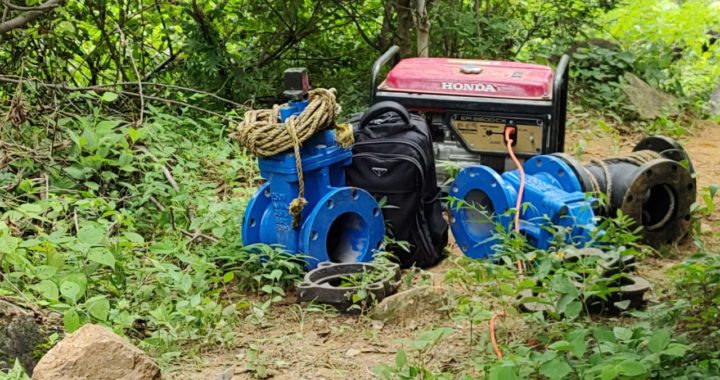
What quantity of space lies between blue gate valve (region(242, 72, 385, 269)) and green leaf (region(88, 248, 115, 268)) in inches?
31.8

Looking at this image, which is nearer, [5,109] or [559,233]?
[559,233]

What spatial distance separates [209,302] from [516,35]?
5200 mm

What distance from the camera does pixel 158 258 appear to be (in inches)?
177

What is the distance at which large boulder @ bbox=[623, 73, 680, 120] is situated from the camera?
8.38 meters

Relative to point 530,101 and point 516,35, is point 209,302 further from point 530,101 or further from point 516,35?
point 516,35

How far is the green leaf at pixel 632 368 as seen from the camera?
275 cm

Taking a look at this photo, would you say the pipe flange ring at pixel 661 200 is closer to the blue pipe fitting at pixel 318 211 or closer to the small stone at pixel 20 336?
the blue pipe fitting at pixel 318 211

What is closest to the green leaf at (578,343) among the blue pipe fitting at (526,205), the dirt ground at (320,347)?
the dirt ground at (320,347)

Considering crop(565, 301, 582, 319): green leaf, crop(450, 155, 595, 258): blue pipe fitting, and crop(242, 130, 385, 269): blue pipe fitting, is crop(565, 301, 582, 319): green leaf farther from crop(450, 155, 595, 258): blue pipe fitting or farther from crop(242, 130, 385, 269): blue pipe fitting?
crop(242, 130, 385, 269): blue pipe fitting

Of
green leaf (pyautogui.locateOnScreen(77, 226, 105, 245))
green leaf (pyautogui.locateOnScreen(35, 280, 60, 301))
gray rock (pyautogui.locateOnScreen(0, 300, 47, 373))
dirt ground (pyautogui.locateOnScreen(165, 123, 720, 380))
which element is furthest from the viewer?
green leaf (pyautogui.locateOnScreen(77, 226, 105, 245))

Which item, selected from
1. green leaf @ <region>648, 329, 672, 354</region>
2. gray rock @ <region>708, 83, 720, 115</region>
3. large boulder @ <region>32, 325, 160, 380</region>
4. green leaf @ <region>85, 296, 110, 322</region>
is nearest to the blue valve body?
green leaf @ <region>85, 296, 110, 322</region>

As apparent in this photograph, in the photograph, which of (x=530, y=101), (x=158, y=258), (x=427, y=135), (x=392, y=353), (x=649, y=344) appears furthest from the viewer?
(x=530, y=101)

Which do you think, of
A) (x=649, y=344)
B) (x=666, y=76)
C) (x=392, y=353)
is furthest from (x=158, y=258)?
(x=666, y=76)

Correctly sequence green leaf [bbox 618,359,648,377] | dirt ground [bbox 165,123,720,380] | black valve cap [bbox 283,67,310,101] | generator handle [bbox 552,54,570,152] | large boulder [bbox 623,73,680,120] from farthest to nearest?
large boulder [bbox 623,73,680,120]
generator handle [bbox 552,54,570,152]
black valve cap [bbox 283,67,310,101]
dirt ground [bbox 165,123,720,380]
green leaf [bbox 618,359,648,377]
